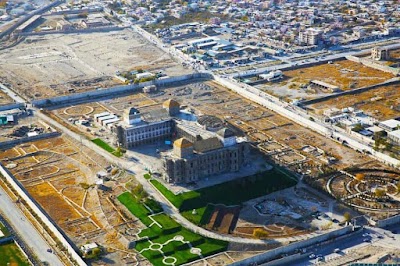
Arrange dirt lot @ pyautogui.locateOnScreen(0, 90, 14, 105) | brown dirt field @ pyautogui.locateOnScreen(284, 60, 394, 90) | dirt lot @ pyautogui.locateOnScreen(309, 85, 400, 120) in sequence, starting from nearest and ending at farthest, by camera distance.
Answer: dirt lot @ pyautogui.locateOnScreen(309, 85, 400, 120), dirt lot @ pyautogui.locateOnScreen(0, 90, 14, 105), brown dirt field @ pyautogui.locateOnScreen(284, 60, 394, 90)

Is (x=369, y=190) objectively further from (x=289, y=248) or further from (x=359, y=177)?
(x=289, y=248)

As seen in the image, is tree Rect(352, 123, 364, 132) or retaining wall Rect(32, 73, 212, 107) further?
retaining wall Rect(32, 73, 212, 107)

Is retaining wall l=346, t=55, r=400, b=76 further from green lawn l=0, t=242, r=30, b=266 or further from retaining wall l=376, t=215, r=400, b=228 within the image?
green lawn l=0, t=242, r=30, b=266

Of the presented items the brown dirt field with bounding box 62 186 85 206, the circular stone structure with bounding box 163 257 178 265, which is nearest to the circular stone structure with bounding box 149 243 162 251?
the circular stone structure with bounding box 163 257 178 265

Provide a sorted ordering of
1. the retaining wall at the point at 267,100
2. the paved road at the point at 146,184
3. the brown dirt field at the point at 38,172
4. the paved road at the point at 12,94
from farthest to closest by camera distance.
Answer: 1. the paved road at the point at 12,94
2. the retaining wall at the point at 267,100
3. the brown dirt field at the point at 38,172
4. the paved road at the point at 146,184

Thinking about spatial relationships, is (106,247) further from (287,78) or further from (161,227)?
(287,78)

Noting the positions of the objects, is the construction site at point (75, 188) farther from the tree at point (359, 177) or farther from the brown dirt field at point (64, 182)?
the tree at point (359, 177)

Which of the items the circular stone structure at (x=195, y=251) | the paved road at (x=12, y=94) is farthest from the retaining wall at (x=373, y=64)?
the circular stone structure at (x=195, y=251)
